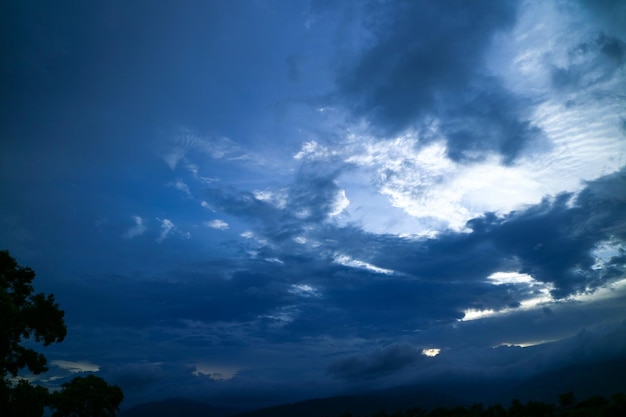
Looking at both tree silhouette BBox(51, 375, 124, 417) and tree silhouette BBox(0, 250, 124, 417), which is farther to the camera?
tree silhouette BBox(51, 375, 124, 417)

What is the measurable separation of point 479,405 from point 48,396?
96896 millimetres

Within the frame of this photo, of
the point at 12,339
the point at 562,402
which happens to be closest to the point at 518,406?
the point at 562,402

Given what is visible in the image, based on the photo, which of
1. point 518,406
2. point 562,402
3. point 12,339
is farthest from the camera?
point 562,402

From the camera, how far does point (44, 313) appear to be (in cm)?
2733

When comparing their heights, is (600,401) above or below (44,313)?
below

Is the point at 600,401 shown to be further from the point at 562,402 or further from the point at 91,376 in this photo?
the point at 91,376

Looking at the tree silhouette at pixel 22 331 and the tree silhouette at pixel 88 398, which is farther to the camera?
the tree silhouette at pixel 88 398

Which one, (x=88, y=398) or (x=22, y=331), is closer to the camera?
(x=22, y=331)

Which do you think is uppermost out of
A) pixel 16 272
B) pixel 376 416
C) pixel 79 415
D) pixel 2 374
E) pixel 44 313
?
pixel 16 272

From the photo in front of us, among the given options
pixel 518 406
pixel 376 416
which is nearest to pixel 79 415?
pixel 518 406

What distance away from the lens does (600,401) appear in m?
64.9

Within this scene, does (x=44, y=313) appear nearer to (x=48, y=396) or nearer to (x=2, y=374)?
(x=2, y=374)

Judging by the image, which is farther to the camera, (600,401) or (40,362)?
(600,401)

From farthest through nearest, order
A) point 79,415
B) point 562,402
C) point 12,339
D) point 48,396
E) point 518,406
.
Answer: point 562,402, point 518,406, point 79,415, point 48,396, point 12,339
